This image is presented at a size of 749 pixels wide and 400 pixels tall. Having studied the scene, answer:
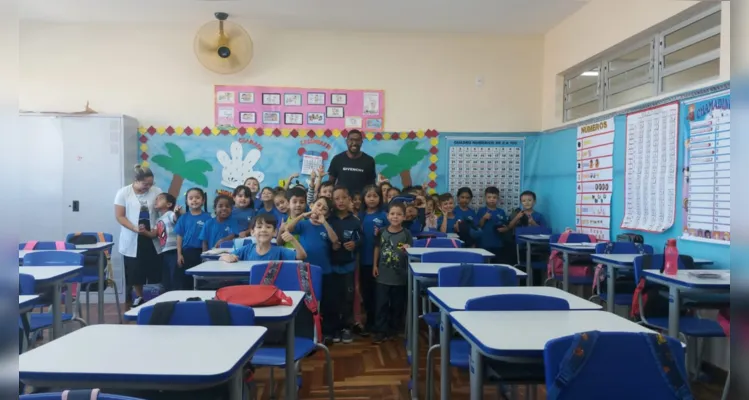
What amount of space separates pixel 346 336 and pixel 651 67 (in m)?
3.26

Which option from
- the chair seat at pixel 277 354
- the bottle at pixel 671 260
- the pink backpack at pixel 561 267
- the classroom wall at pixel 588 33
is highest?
the classroom wall at pixel 588 33

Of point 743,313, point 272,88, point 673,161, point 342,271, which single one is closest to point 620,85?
point 673,161

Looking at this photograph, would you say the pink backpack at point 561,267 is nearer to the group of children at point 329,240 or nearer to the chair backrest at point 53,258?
the group of children at point 329,240

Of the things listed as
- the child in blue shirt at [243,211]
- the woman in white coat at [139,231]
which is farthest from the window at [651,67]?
the woman in white coat at [139,231]

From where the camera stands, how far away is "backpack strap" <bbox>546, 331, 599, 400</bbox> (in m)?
1.19

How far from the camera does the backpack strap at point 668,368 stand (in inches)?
47.4

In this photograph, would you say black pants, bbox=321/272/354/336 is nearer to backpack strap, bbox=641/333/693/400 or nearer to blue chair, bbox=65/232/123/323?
blue chair, bbox=65/232/123/323

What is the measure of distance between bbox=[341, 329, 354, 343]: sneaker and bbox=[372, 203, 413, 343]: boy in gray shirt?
0.18 meters

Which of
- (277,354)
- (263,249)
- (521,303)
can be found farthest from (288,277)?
(521,303)

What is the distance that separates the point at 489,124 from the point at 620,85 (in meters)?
1.60

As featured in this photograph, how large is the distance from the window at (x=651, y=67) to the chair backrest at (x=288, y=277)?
2.68 meters

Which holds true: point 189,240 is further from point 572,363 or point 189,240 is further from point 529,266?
point 572,363

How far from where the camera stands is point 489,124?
5.78m

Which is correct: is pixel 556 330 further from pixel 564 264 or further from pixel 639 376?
pixel 564 264
